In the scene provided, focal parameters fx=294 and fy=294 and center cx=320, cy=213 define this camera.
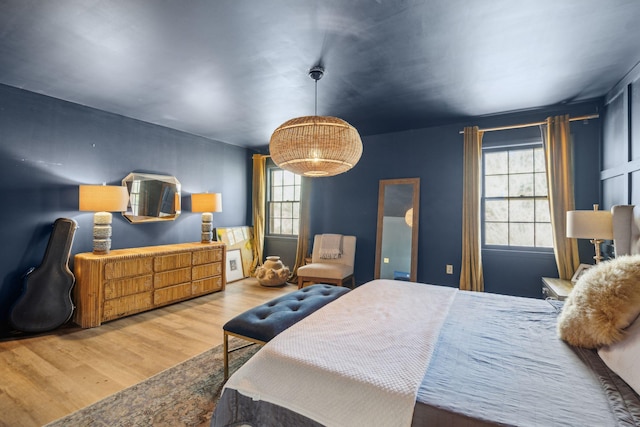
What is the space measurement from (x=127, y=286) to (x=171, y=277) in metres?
0.51

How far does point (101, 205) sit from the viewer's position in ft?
10.2

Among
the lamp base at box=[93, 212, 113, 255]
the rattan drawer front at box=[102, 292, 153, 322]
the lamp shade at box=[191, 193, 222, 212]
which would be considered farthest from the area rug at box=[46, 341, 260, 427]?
the lamp shade at box=[191, 193, 222, 212]

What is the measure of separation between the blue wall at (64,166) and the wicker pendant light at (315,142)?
2674 millimetres

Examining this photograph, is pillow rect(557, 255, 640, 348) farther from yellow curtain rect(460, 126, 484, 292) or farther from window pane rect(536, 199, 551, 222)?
window pane rect(536, 199, 551, 222)

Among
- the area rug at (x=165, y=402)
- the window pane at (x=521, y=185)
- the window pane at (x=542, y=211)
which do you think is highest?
the window pane at (x=521, y=185)

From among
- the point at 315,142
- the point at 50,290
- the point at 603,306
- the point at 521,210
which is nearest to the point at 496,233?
the point at 521,210

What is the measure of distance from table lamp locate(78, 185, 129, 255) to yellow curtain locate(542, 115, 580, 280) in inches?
187

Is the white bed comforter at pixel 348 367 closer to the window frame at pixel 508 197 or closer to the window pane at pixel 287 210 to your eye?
the window frame at pixel 508 197

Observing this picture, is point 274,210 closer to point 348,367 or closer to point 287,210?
point 287,210

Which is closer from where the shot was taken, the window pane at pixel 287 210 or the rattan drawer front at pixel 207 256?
the rattan drawer front at pixel 207 256

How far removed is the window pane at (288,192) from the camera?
5387 mm

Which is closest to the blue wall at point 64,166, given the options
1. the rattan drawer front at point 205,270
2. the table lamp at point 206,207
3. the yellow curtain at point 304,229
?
the table lamp at point 206,207

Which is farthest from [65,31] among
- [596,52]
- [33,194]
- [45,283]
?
[596,52]

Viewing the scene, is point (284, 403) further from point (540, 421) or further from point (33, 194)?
point (33, 194)
